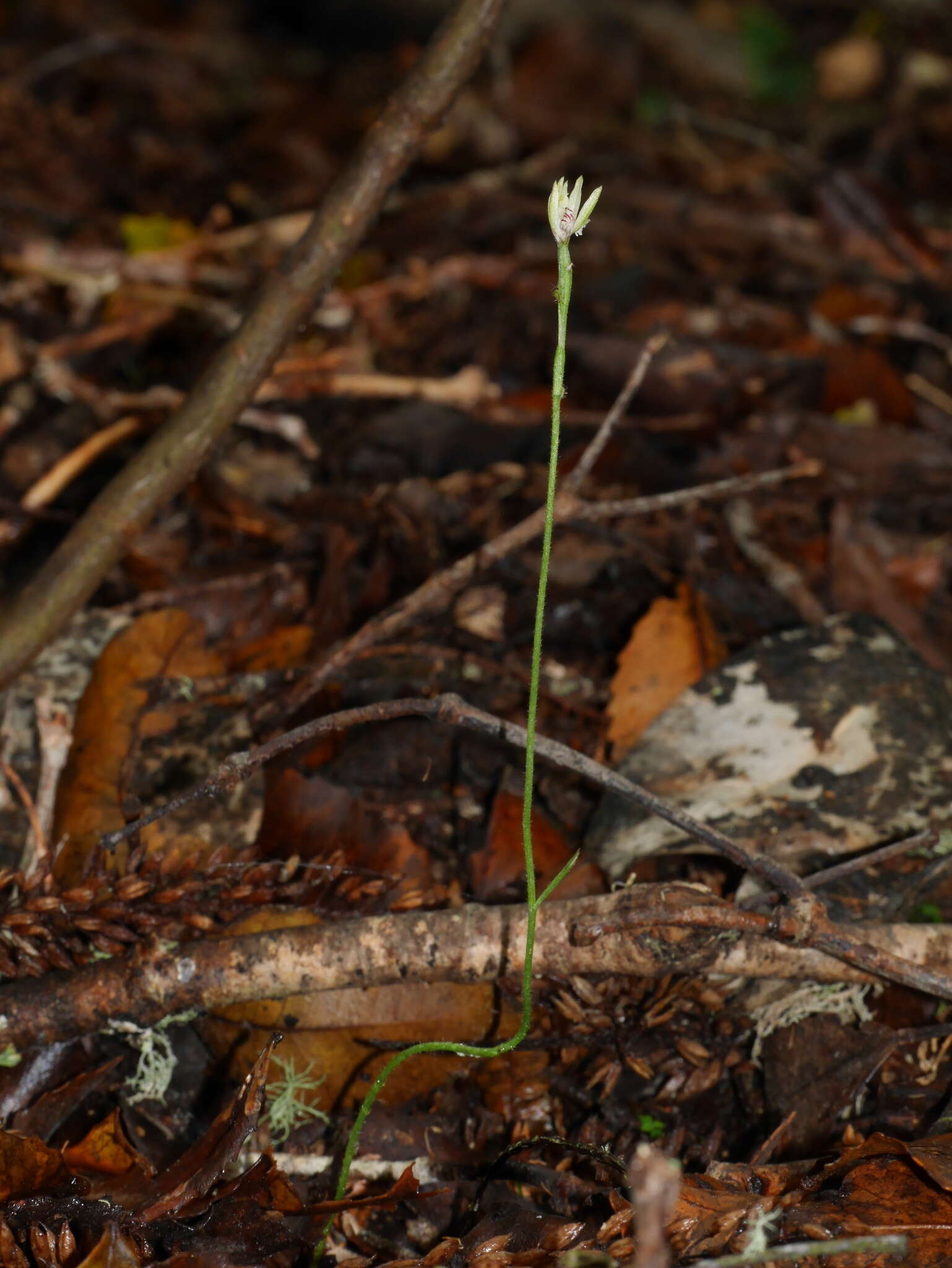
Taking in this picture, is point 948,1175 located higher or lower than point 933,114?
lower

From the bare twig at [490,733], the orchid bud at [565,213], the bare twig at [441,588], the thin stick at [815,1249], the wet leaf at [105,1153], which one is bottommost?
the wet leaf at [105,1153]

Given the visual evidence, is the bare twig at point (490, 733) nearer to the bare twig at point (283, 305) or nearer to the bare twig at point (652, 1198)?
the bare twig at point (283, 305)

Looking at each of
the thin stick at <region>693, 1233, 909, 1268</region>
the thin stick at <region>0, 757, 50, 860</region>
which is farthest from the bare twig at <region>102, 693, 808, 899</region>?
the thin stick at <region>693, 1233, 909, 1268</region>

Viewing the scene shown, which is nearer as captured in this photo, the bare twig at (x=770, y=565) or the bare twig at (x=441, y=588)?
the bare twig at (x=441, y=588)

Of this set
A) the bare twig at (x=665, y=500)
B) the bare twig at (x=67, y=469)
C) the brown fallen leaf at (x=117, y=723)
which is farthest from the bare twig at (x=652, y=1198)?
the bare twig at (x=67, y=469)

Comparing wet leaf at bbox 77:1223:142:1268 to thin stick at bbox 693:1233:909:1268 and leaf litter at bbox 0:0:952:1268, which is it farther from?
thin stick at bbox 693:1233:909:1268

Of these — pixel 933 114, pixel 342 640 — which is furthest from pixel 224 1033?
pixel 933 114

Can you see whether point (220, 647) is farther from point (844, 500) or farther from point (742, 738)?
→ point (844, 500)
